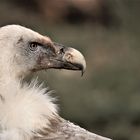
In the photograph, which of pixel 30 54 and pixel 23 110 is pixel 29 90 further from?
pixel 30 54

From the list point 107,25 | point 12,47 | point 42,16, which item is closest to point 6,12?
point 42,16

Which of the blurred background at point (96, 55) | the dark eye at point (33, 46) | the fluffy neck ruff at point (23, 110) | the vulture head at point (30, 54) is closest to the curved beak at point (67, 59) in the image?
the vulture head at point (30, 54)

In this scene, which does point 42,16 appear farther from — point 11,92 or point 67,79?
point 11,92

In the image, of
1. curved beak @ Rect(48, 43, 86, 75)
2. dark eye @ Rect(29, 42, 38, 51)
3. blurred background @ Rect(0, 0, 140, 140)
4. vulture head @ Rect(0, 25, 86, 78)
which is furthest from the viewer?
blurred background @ Rect(0, 0, 140, 140)

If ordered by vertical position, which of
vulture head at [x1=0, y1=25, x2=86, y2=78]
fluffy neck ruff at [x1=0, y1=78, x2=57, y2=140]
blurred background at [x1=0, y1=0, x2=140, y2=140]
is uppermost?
blurred background at [x1=0, y1=0, x2=140, y2=140]

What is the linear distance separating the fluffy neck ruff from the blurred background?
371cm

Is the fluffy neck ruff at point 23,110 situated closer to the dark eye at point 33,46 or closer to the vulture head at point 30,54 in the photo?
the vulture head at point 30,54

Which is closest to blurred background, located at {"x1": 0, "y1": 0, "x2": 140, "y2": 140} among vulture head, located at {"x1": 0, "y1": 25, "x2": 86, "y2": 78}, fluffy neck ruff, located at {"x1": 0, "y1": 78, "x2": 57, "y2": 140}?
vulture head, located at {"x1": 0, "y1": 25, "x2": 86, "y2": 78}

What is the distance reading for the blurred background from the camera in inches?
502

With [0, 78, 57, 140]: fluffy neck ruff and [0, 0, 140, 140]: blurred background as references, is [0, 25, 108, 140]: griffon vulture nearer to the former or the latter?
[0, 78, 57, 140]: fluffy neck ruff

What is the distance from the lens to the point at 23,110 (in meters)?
5.56

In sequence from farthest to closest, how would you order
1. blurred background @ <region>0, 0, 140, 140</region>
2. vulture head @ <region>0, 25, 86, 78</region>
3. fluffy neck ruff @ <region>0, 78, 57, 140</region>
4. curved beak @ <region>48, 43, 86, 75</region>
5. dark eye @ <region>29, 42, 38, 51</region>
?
blurred background @ <region>0, 0, 140, 140</region>, dark eye @ <region>29, 42, 38, 51</region>, curved beak @ <region>48, 43, 86, 75</region>, vulture head @ <region>0, 25, 86, 78</region>, fluffy neck ruff @ <region>0, 78, 57, 140</region>

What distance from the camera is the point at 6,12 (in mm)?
19656

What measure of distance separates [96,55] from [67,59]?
37.2ft
